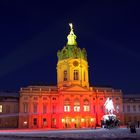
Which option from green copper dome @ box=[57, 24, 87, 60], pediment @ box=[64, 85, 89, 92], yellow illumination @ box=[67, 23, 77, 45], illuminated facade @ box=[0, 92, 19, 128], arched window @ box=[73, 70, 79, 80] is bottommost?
illuminated facade @ box=[0, 92, 19, 128]

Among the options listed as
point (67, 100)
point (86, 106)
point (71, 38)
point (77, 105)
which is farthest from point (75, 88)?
point (71, 38)

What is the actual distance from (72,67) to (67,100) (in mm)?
10120

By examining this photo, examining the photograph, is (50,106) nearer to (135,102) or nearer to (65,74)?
(65,74)

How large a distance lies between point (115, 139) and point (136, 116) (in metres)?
71.9

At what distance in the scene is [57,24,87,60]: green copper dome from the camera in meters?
88.8

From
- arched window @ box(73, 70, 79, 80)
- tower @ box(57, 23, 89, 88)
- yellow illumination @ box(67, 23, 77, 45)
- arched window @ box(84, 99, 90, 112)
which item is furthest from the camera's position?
yellow illumination @ box(67, 23, 77, 45)

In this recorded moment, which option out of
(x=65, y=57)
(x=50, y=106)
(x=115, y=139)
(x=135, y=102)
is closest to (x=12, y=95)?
(x=50, y=106)

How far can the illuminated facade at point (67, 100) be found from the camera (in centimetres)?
8281

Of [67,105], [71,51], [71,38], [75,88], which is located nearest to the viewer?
[67,105]

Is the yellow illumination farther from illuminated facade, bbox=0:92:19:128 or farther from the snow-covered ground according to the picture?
the snow-covered ground

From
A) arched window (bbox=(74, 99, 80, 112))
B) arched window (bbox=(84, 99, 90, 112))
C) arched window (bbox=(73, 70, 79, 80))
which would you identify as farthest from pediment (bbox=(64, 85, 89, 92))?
arched window (bbox=(73, 70, 79, 80))

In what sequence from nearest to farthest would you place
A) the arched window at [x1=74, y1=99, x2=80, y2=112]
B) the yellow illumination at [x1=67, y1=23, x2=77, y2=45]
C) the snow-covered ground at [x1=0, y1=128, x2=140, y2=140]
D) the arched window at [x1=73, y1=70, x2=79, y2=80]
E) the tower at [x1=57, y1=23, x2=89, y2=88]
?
the snow-covered ground at [x1=0, y1=128, x2=140, y2=140] < the arched window at [x1=74, y1=99, x2=80, y2=112] < the tower at [x1=57, y1=23, x2=89, y2=88] < the arched window at [x1=73, y1=70, x2=79, y2=80] < the yellow illumination at [x1=67, y1=23, x2=77, y2=45]

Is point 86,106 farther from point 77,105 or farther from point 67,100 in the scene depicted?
point 67,100

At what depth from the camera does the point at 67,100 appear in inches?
3322
